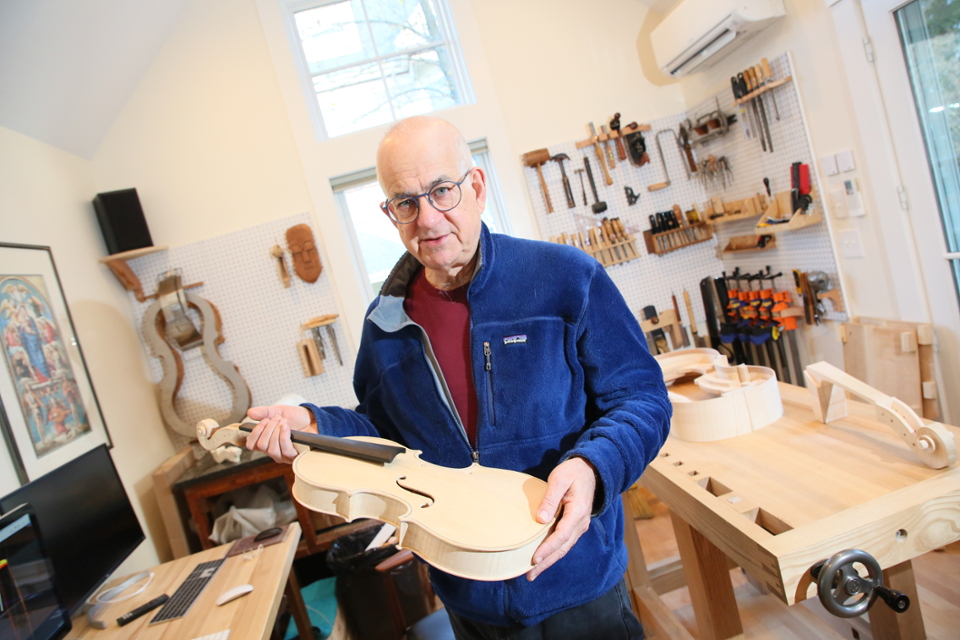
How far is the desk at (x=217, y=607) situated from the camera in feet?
6.27

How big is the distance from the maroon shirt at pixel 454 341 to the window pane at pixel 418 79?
10.1 ft

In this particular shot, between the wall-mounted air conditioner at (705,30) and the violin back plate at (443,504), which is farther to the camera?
the wall-mounted air conditioner at (705,30)

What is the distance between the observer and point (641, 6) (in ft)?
13.5

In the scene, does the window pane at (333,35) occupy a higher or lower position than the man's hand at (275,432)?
higher

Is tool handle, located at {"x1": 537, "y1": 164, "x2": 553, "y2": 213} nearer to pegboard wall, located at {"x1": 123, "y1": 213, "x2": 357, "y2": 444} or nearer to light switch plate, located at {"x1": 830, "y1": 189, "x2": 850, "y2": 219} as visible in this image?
pegboard wall, located at {"x1": 123, "y1": 213, "x2": 357, "y2": 444}

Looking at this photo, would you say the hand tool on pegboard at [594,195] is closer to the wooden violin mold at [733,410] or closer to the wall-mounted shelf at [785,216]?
the wall-mounted shelf at [785,216]

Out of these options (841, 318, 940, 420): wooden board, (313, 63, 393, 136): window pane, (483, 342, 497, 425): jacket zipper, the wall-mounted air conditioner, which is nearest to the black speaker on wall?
(313, 63, 393, 136): window pane

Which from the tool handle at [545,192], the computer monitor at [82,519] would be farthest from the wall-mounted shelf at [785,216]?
the computer monitor at [82,519]

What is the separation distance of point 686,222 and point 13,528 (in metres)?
3.98

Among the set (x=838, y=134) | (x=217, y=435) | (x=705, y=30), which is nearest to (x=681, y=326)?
(x=838, y=134)

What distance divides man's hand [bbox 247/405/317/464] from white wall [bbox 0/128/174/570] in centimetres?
222

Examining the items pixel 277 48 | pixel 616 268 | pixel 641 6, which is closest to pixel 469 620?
pixel 616 268

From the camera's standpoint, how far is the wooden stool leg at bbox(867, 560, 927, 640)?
1547 mm

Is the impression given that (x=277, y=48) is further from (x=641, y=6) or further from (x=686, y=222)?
(x=686, y=222)
